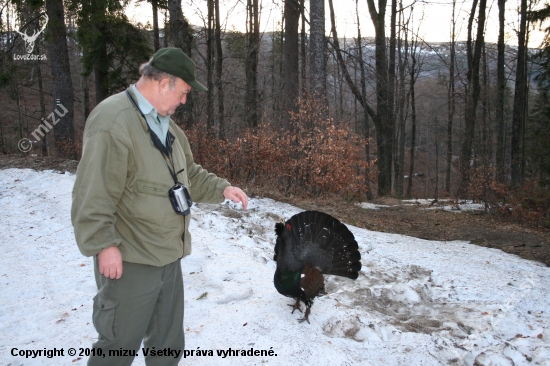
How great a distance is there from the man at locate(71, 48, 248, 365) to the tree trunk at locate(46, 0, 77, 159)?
10.4 meters

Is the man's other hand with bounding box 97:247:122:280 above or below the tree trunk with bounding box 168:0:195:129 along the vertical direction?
below

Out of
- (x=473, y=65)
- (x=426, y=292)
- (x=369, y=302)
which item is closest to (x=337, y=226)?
(x=369, y=302)

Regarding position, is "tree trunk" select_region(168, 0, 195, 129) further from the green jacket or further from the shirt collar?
the green jacket

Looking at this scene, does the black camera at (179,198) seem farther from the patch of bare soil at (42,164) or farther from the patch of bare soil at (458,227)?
the patch of bare soil at (42,164)

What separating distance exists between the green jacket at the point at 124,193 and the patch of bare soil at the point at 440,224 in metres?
5.60

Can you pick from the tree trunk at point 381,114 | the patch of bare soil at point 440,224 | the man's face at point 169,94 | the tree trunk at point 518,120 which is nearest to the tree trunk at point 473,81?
the tree trunk at point 518,120

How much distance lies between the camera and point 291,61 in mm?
10125

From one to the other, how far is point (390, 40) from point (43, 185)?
1521cm

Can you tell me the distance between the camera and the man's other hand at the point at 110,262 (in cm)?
189

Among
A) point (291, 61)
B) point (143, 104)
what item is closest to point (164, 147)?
point (143, 104)

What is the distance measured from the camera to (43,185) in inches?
304

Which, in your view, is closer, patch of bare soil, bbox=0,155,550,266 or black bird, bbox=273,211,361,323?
black bird, bbox=273,211,361,323

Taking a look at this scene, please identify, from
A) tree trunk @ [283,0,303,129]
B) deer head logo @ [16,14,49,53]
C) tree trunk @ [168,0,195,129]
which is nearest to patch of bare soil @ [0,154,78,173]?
tree trunk @ [168,0,195,129]

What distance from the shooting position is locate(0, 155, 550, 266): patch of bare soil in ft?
21.9
